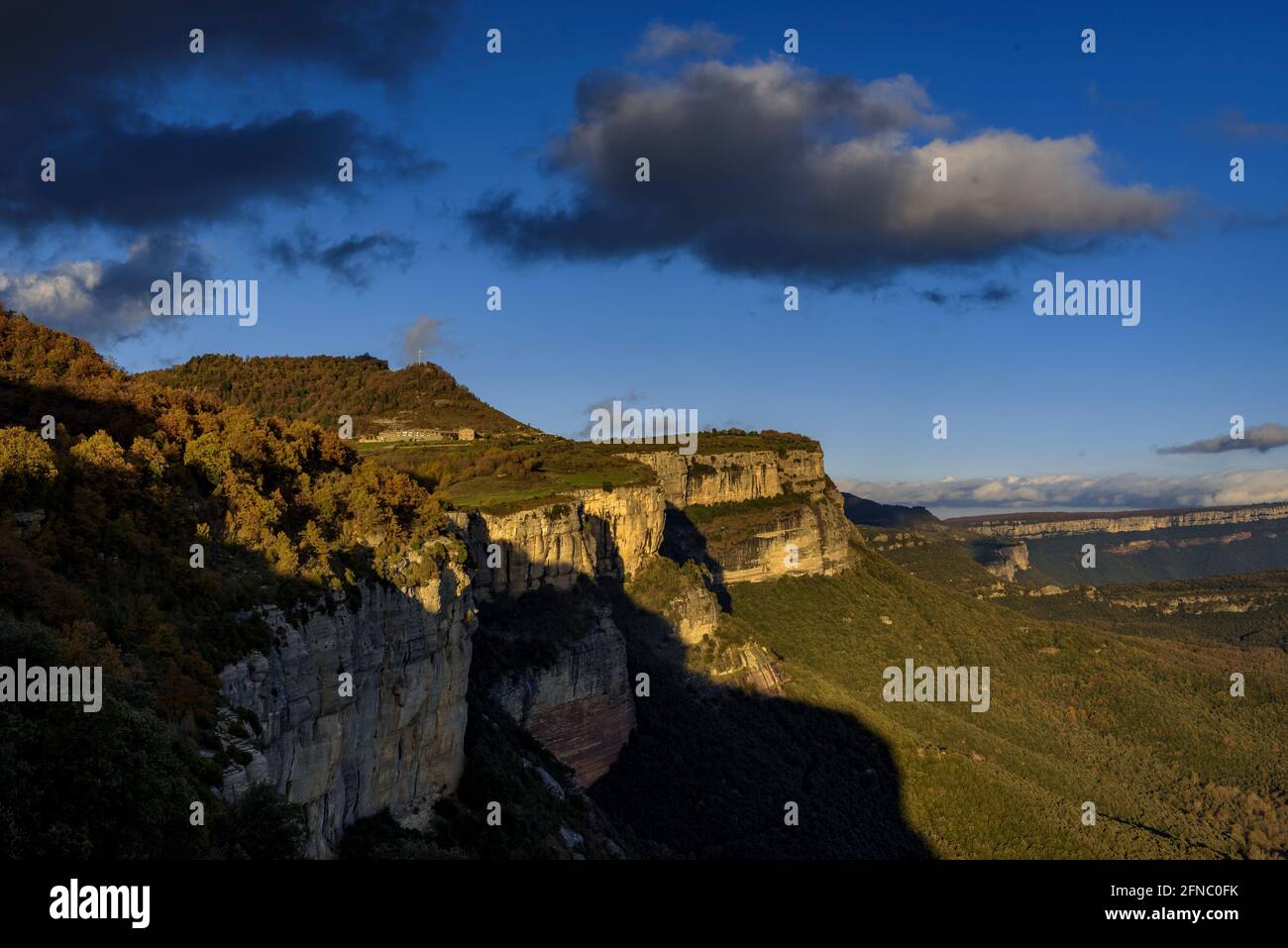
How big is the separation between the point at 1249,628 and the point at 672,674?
140 m

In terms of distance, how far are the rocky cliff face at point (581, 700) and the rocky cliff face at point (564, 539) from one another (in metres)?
3.88

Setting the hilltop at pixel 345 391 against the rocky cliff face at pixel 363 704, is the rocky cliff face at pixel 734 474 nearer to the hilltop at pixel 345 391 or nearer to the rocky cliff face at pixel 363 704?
the hilltop at pixel 345 391

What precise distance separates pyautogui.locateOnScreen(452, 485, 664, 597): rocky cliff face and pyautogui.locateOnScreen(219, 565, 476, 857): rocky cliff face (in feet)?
48.8

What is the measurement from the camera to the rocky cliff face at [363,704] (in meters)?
20.5

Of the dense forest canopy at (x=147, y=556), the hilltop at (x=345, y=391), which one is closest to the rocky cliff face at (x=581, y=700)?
the dense forest canopy at (x=147, y=556)

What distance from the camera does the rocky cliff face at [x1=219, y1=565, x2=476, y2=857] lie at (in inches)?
807

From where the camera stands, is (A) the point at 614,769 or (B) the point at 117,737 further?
(A) the point at 614,769

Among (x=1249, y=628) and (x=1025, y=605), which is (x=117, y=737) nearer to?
(x=1025, y=605)

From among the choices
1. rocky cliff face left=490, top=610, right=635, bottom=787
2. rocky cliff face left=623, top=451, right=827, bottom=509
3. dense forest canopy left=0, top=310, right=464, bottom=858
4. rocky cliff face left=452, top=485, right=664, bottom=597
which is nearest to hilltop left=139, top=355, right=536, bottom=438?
rocky cliff face left=623, top=451, right=827, bottom=509

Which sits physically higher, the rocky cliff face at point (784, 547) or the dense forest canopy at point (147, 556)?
the dense forest canopy at point (147, 556)

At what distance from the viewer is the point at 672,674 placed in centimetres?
7300

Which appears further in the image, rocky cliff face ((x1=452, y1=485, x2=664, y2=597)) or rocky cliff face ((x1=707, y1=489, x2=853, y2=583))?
rocky cliff face ((x1=707, y1=489, x2=853, y2=583))

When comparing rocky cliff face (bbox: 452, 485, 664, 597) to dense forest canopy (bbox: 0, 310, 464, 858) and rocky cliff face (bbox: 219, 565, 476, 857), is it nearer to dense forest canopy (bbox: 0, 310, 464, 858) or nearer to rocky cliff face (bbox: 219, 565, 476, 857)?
rocky cliff face (bbox: 219, 565, 476, 857)
